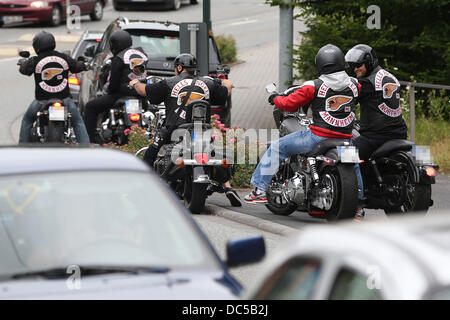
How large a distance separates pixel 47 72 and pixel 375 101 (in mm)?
4609

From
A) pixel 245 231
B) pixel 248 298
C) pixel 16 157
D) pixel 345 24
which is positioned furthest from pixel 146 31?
pixel 248 298

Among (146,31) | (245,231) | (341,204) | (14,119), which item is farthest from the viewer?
(14,119)

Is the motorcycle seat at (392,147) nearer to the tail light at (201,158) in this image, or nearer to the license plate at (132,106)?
the tail light at (201,158)

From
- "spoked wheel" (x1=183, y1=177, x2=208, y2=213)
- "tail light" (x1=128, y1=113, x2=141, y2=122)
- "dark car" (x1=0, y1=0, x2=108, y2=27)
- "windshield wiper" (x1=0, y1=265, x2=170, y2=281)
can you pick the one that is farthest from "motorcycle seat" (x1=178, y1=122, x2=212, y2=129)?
"dark car" (x1=0, y1=0, x2=108, y2=27)

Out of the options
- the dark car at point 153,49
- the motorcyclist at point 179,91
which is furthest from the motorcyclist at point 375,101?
the dark car at point 153,49

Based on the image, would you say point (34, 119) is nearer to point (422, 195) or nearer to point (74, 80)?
point (74, 80)

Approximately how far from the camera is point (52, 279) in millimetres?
4656

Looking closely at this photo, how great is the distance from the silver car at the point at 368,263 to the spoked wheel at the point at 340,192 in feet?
19.2

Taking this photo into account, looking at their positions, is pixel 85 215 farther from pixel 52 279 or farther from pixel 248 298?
pixel 248 298

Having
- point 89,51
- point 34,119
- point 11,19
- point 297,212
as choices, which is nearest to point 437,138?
point 297,212

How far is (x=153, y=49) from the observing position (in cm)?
1659

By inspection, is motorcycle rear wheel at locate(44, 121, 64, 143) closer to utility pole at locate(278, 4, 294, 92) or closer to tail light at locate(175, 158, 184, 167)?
tail light at locate(175, 158, 184, 167)

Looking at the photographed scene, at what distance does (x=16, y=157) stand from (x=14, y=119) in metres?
14.3

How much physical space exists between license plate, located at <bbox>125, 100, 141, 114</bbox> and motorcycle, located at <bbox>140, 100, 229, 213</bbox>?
3274 mm
